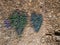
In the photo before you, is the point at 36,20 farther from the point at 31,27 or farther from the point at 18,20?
the point at 18,20

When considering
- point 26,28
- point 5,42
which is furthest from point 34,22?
point 5,42

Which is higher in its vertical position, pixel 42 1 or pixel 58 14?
pixel 42 1

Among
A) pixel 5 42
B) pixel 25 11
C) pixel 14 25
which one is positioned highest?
pixel 25 11

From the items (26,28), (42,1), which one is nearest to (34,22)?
(26,28)

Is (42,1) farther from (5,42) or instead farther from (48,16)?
(5,42)

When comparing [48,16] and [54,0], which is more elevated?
[54,0]

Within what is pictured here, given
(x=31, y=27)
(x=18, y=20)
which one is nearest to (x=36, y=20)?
(x=31, y=27)

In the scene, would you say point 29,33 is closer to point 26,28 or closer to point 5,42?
point 26,28
